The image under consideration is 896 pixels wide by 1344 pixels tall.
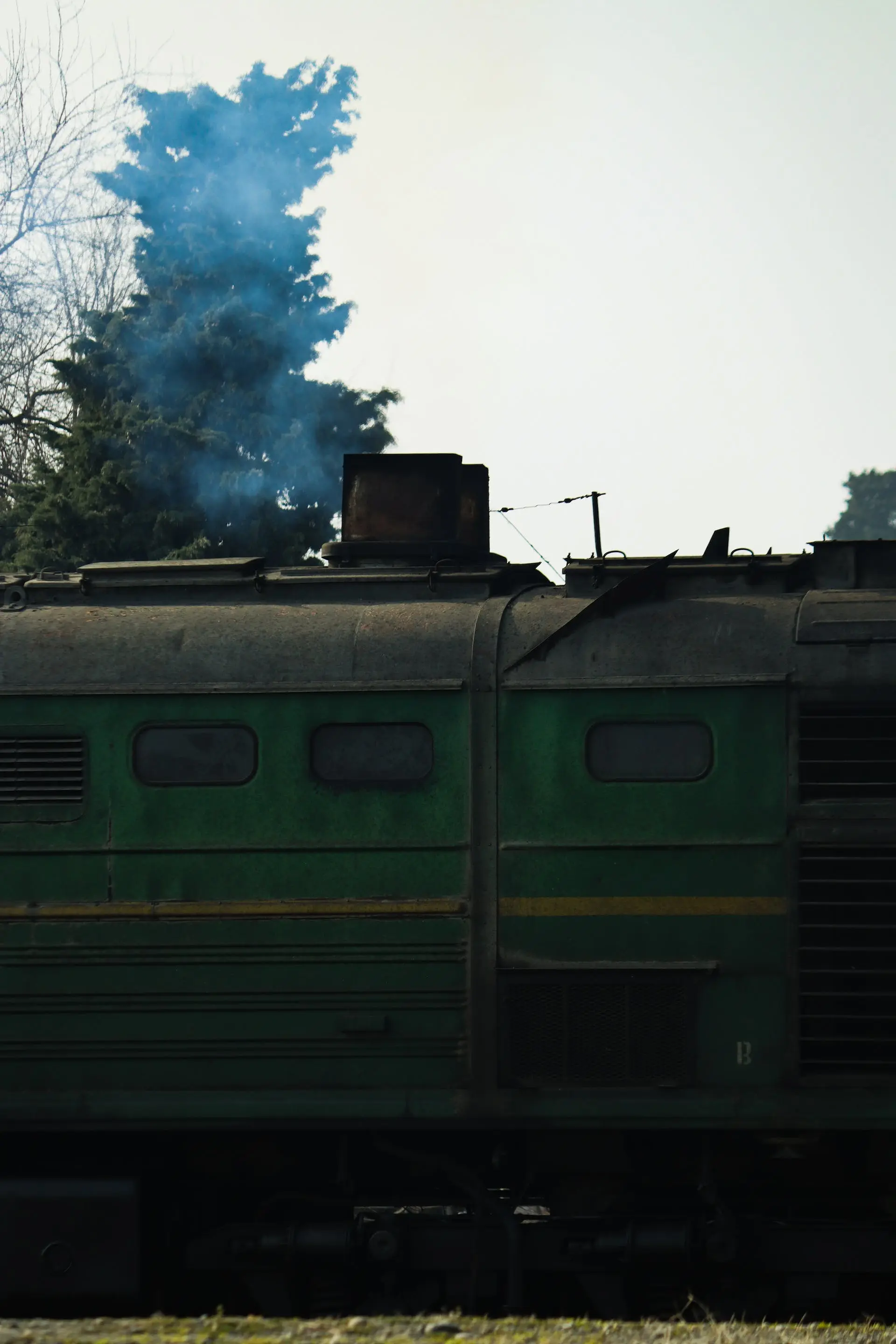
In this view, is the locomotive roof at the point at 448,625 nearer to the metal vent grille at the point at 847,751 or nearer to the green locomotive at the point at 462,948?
the green locomotive at the point at 462,948

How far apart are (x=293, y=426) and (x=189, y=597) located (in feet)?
46.2

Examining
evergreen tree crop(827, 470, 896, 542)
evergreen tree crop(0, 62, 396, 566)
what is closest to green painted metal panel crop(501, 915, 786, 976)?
evergreen tree crop(0, 62, 396, 566)

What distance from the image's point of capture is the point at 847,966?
7.21 meters

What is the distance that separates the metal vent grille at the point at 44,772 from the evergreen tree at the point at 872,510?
324 ft

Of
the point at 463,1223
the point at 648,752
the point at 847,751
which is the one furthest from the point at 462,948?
the point at 847,751

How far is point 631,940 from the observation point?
727 cm

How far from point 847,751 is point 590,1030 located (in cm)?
172

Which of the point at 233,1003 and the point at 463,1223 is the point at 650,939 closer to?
the point at 463,1223

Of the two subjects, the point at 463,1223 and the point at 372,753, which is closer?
the point at 372,753

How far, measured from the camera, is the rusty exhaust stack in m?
8.70

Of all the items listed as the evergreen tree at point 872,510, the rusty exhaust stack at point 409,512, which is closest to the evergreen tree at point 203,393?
the rusty exhaust stack at point 409,512

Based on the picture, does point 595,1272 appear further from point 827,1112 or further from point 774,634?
point 774,634

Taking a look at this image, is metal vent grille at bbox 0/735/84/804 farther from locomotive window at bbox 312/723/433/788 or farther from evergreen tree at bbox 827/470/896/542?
evergreen tree at bbox 827/470/896/542

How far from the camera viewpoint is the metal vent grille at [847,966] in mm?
7164
